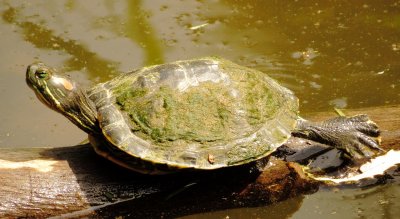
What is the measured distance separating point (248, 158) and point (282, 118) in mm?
409

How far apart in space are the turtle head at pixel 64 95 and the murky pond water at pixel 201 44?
1.32 m

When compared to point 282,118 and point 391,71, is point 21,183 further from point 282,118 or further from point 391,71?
point 391,71

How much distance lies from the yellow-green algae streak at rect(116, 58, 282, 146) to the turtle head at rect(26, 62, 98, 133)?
226 millimetres

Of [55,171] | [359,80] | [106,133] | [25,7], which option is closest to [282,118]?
[106,133]

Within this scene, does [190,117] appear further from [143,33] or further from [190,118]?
[143,33]

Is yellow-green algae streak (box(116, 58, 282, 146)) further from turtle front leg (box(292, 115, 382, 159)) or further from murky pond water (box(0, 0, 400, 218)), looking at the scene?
murky pond water (box(0, 0, 400, 218))

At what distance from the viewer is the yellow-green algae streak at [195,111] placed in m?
3.33

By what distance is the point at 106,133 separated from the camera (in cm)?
A: 329

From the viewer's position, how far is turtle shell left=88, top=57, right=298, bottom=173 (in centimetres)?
328

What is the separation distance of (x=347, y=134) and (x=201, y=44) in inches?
105

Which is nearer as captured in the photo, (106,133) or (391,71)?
(106,133)

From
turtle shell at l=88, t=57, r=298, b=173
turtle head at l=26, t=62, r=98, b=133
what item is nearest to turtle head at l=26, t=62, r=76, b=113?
turtle head at l=26, t=62, r=98, b=133

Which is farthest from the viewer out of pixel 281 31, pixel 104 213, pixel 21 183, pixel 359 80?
pixel 281 31

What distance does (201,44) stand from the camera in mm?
5883
